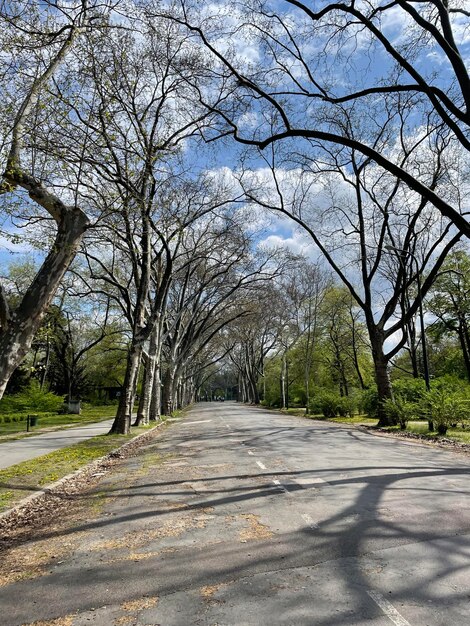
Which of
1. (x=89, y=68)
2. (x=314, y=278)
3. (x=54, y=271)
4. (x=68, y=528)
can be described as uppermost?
(x=314, y=278)

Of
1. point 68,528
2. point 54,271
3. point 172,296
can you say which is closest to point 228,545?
point 68,528

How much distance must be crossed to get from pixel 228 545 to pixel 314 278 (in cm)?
3774

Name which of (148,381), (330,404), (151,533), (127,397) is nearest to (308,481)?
(151,533)

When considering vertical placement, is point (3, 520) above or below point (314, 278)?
below

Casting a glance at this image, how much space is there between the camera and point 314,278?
41844 millimetres

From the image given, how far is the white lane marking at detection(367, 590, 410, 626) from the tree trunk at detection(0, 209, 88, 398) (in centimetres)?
569

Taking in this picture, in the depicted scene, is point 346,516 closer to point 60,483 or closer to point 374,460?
point 374,460

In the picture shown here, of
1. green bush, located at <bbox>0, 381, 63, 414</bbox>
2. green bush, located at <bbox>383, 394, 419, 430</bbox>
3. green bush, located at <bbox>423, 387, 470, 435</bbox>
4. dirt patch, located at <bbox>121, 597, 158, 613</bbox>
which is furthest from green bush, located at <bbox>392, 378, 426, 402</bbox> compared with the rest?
green bush, located at <bbox>0, 381, 63, 414</bbox>

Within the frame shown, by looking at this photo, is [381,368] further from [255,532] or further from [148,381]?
[255,532]

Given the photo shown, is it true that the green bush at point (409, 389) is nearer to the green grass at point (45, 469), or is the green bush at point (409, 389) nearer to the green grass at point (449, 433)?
the green grass at point (449, 433)

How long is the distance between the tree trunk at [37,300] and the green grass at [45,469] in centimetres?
239

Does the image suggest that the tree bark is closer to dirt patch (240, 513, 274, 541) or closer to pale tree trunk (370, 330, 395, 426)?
pale tree trunk (370, 330, 395, 426)

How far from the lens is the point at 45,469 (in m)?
11.2

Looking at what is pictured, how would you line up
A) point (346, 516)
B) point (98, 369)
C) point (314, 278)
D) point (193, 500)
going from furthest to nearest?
point (98, 369) → point (314, 278) → point (193, 500) → point (346, 516)
